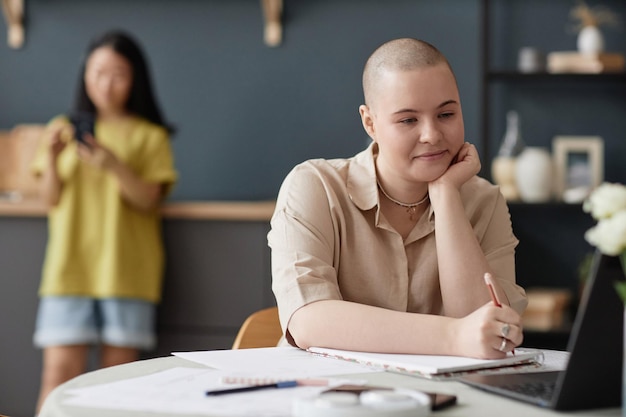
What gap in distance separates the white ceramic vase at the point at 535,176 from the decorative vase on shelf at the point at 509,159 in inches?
1.3

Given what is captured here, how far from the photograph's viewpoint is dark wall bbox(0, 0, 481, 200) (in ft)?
12.8

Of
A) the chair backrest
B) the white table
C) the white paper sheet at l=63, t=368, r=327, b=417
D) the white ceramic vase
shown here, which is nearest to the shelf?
the white ceramic vase

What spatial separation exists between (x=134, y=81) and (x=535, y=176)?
150cm

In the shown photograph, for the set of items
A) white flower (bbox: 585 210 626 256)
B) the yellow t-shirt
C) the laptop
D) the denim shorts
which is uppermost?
white flower (bbox: 585 210 626 256)

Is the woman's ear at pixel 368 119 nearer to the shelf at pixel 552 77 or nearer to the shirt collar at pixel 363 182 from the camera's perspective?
the shirt collar at pixel 363 182

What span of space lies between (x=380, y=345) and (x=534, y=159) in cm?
232

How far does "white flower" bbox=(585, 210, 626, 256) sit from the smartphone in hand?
8.03ft

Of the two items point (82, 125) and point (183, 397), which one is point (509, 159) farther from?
point (183, 397)

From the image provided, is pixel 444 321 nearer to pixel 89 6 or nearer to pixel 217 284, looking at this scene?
pixel 217 284

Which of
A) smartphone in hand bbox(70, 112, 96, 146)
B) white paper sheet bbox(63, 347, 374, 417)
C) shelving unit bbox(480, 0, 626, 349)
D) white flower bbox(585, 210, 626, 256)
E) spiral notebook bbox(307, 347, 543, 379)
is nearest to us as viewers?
white flower bbox(585, 210, 626, 256)

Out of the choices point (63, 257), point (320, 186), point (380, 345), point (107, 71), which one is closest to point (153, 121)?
point (107, 71)

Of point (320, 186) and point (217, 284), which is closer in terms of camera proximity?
point (320, 186)

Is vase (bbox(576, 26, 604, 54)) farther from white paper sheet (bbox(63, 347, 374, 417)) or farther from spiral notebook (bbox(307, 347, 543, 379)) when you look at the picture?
white paper sheet (bbox(63, 347, 374, 417))

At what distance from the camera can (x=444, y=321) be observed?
1391 mm
